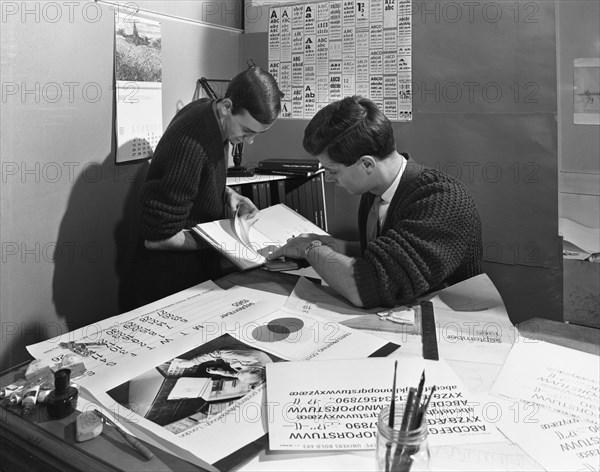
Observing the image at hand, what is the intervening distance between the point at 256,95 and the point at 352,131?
39 centimetres

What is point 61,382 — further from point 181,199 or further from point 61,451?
point 181,199

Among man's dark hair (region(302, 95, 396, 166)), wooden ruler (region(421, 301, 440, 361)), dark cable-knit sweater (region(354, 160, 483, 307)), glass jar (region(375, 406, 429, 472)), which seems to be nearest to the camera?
glass jar (region(375, 406, 429, 472))

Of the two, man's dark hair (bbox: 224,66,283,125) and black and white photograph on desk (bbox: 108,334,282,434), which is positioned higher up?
man's dark hair (bbox: 224,66,283,125)

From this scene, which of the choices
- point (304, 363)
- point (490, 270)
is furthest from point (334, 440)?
point (490, 270)

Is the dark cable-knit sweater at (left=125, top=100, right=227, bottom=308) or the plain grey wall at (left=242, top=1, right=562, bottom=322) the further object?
the plain grey wall at (left=242, top=1, right=562, bottom=322)

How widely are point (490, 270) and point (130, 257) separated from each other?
1297 millimetres

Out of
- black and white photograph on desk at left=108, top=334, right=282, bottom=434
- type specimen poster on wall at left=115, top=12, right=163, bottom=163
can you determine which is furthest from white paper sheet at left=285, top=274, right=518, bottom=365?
type specimen poster on wall at left=115, top=12, right=163, bottom=163

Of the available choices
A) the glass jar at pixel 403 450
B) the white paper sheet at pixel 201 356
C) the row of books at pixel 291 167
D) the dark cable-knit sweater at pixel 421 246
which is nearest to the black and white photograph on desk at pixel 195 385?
the white paper sheet at pixel 201 356

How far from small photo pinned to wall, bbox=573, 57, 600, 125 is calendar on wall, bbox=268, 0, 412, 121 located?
588 mm

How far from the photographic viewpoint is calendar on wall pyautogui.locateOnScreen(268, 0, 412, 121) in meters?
2.11

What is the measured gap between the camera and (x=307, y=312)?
4.06ft

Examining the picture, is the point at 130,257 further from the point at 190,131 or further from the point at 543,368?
the point at 543,368

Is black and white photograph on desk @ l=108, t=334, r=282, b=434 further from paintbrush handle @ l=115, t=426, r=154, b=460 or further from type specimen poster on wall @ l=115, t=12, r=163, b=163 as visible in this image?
type specimen poster on wall @ l=115, t=12, r=163, b=163

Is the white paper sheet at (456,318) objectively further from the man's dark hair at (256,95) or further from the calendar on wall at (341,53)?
the calendar on wall at (341,53)
